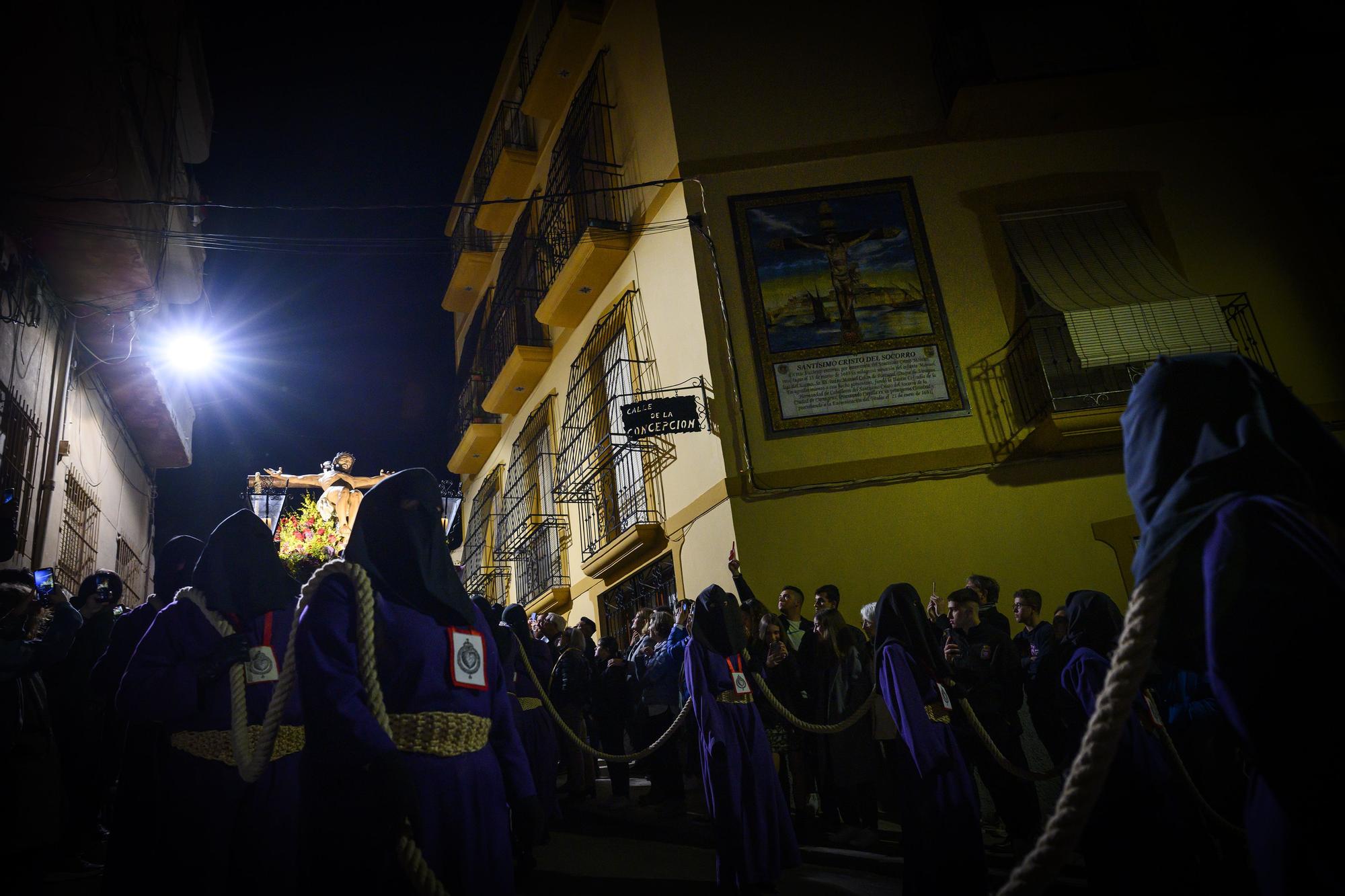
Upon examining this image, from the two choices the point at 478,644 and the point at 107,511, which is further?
the point at 107,511

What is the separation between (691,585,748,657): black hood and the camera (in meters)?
5.86

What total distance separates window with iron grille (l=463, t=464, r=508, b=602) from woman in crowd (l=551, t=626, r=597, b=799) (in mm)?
9881

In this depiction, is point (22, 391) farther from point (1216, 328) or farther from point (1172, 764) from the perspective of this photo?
point (1216, 328)

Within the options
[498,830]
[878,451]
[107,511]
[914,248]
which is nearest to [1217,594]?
[498,830]

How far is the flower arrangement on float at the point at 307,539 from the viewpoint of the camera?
35.5 feet

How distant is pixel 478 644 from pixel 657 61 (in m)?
10.8

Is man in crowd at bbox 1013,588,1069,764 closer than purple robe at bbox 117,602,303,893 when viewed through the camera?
No

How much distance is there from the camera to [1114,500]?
9984 millimetres

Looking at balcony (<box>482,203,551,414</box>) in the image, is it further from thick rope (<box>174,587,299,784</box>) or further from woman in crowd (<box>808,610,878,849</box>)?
thick rope (<box>174,587,299,784</box>)

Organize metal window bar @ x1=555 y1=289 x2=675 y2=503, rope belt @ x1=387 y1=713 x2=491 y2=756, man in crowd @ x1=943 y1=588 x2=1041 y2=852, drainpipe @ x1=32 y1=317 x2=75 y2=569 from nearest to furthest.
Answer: rope belt @ x1=387 y1=713 x2=491 y2=756
man in crowd @ x1=943 y1=588 x2=1041 y2=852
drainpipe @ x1=32 y1=317 x2=75 y2=569
metal window bar @ x1=555 y1=289 x2=675 y2=503

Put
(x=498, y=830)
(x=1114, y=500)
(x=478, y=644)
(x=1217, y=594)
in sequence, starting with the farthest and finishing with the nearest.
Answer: (x=1114, y=500), (x=478, y=644), (x=498, y=830), (x=1217, y=594)

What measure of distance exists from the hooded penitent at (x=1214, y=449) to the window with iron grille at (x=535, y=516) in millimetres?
12793

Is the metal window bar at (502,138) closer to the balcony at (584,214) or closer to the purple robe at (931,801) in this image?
the balcony at (584,214)

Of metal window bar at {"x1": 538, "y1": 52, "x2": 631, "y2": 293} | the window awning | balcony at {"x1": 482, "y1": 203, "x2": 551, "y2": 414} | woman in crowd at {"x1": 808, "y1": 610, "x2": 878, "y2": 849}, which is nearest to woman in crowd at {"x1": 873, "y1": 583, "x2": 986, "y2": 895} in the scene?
woman in crowd at {"x1": 808, "y1": 610, "x2": 878, "y2": 849}
